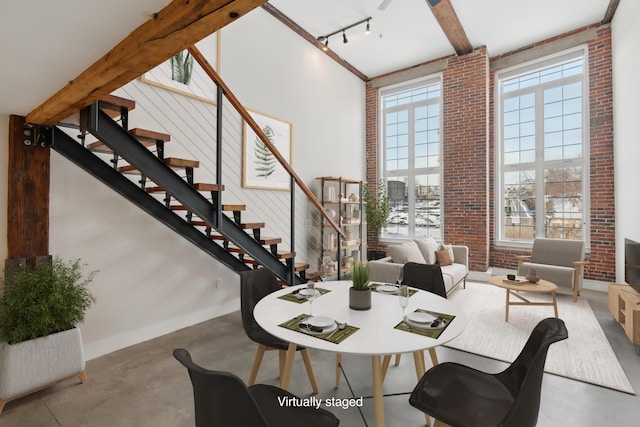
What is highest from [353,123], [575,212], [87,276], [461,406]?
[353,123]

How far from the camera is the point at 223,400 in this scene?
1.04 m

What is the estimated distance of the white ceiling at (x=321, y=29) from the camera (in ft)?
4.41

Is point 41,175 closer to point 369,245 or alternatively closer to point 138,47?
point 138,47

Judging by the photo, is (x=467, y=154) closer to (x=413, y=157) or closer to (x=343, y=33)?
(x=413, y=157)

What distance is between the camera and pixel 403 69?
665 centimetres

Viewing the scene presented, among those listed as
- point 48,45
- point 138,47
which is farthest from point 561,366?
point 48,45

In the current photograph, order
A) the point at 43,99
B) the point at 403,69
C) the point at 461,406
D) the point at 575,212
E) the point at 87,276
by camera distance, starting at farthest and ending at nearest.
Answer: the point at 403,69 < the point at 575,212 < the point at 87,276 < the point at 43,99 < the point at 461,406

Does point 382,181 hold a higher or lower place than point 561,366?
higher

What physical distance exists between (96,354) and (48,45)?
8.28 ft

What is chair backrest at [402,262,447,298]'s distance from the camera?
254cm

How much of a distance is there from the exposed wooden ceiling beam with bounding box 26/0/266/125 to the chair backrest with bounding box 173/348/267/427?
4.18 feet

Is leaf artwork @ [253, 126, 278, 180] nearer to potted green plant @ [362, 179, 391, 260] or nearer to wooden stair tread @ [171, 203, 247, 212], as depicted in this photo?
wooden stair tread @ [171, 203, 247, 212]

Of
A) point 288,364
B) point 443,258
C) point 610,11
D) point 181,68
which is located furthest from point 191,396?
point 610,11

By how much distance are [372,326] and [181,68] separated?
336 centimetres
